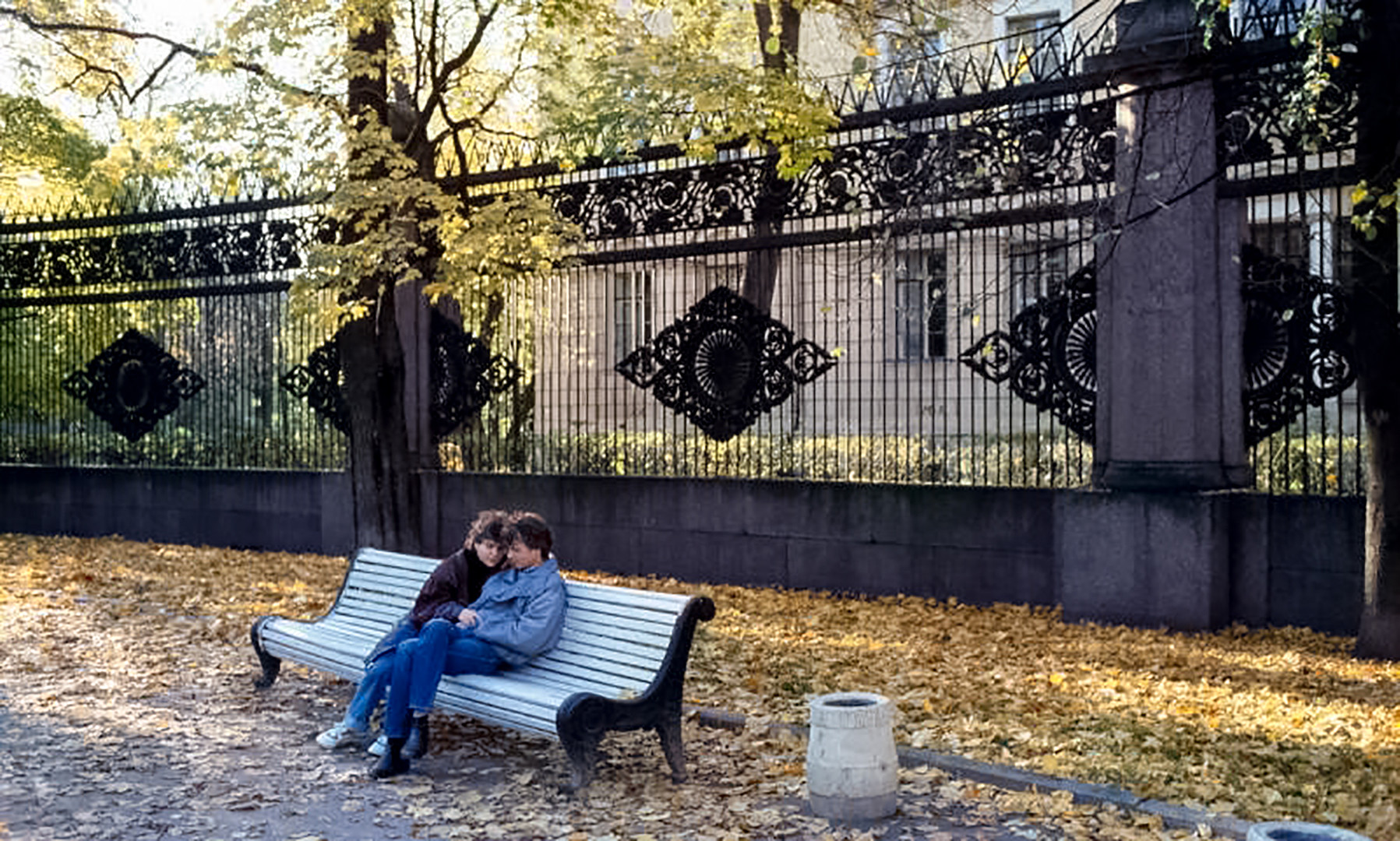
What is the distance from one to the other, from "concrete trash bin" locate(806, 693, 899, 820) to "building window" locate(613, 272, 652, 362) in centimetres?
813

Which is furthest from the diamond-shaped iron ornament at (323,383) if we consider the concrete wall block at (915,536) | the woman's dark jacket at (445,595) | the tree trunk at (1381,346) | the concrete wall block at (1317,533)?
the tree trunk at (1381,346)

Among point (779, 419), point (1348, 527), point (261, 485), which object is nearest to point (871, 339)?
point (779, 419)

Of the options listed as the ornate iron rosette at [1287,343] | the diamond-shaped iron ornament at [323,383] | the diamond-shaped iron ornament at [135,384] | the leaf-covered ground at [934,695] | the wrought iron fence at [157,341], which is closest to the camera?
the leaf-covered ground at [934,695]

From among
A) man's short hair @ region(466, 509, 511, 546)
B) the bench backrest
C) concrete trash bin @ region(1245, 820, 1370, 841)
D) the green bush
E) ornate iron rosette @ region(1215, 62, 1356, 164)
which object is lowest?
concrete trash bin @ region(1245, 820, 1370, 841)

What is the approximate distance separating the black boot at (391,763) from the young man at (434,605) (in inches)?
→ 16.1

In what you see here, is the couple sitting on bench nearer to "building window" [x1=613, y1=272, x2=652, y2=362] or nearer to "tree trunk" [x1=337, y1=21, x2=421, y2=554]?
"tree trunk" [x1=337, y1=21, x2=421, y2=554]

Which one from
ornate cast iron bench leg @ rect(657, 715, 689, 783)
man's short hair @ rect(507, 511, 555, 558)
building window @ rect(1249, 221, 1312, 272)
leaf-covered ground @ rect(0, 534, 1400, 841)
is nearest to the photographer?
leaf-covered ground @ rect(0, 534, 1400, 841)

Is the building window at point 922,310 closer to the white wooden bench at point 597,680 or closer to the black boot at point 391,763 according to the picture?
the white wooden bench at point 597,680

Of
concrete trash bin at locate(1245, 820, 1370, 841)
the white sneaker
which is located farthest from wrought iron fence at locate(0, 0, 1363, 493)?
concrete trash bin at locate(1245, 820, 1370, 841)

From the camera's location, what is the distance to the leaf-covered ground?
231 inches

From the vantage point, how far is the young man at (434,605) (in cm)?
688

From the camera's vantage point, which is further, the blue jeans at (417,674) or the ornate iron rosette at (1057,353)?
the ornate iron rosette at (1057,353)

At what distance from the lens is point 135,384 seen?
60.2ft

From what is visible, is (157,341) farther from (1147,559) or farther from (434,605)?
(1147,559)
